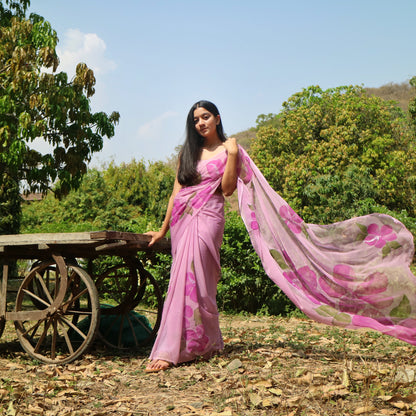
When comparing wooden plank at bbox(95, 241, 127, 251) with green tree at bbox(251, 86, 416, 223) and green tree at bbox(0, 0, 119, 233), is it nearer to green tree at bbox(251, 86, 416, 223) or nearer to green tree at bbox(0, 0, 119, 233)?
green tree at bbox(0, 0, 119, 233)

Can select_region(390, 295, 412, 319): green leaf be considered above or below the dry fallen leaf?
above

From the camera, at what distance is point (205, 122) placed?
4.56 meters

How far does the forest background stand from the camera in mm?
12195

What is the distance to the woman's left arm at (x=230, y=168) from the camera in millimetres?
4410

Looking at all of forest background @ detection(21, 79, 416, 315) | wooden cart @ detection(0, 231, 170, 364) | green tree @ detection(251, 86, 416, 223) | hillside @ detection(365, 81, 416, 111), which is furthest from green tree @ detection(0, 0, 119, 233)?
hillside @ detection(365, 81, 416, 111)

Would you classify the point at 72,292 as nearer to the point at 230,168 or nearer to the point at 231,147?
the point at 230,168

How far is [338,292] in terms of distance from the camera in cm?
428

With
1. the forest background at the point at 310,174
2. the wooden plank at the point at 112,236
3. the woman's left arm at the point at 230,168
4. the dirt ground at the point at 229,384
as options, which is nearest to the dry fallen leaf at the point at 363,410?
the dirt ground at the point at 229,384

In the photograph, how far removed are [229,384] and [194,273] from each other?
Result: 1085mm

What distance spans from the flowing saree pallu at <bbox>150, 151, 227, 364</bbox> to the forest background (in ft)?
17.7

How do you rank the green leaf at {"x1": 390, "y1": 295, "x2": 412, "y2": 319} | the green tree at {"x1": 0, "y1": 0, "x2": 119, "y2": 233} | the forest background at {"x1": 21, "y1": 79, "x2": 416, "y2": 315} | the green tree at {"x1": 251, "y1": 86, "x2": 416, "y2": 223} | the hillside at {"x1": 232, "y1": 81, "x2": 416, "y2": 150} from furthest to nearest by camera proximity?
1. the hillside at {"x1": 232, "y1": 81, "x2": 416, "y2": 150}
2. the green tree at {"x1": 251, "y1": 86, "x2": 416, "y2": 223}
3. the forest background at {"x1": 21, "y1": 79, "x2": 416, "y2": 315}
4. the green tree at {"x1": 0, "y1": 0, "x2": 119, "y2": 233}
5. the green leaf at {"x1": 390, "y1": 295, "x2": 412, "y2": 319}

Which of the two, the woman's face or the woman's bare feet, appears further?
the woman's face

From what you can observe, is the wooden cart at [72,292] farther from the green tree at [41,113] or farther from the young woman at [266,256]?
the green tree at [41,113]

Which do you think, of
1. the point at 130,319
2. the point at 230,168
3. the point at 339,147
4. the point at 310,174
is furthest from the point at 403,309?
the point at 339,147
